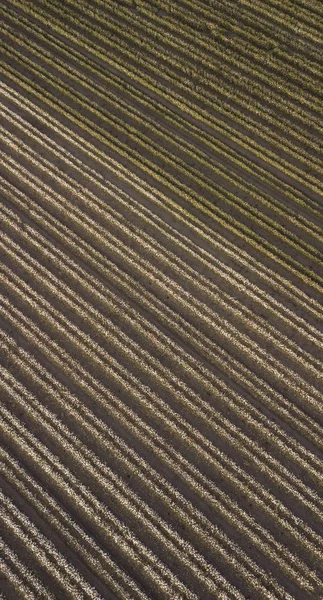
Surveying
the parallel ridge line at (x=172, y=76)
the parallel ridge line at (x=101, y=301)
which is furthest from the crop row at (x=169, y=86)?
the parallel ridge line at (x=101, y=301)

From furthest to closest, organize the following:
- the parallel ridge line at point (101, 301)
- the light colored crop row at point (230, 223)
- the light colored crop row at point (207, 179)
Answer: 1. the light colored crop row at point (207, 179)
2. the light colored crop row at point (230, 223)
3. the parallel ridge line at point (101, 301)

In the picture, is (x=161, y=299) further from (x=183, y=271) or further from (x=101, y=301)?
(x=101, y=301)

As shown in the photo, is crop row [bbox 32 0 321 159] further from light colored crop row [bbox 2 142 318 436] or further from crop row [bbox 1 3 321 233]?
light colored crop row [bbox 2 142 318 436]

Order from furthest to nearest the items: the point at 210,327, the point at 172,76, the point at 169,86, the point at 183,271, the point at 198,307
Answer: the point at 172,76 < the point at 169,86 < the point at 183,271 < the point at 198,307 < the point at 210,327

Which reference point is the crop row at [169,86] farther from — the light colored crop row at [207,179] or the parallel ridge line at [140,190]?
the parallel ridge line at [140,190]

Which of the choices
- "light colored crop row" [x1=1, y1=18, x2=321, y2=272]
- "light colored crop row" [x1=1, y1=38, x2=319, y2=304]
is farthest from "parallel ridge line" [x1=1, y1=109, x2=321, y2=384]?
"light colored crop row" [x1=1, y1=18, x2=321, y2=272]

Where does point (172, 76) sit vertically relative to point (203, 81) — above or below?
above

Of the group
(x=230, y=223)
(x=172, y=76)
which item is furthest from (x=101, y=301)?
(x=172, y=76)

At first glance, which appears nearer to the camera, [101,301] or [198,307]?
[198,307]

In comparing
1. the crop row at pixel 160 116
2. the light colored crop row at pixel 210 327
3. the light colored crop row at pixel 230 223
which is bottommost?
the light colored crop row at pixel 210 327

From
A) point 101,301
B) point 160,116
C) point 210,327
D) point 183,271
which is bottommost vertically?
point 210,327

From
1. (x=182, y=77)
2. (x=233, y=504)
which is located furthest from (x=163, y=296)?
(x=182, y=77)
